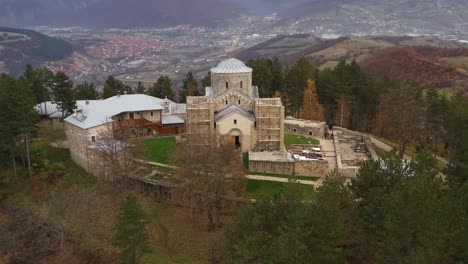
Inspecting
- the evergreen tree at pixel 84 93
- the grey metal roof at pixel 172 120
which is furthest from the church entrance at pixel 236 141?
the evergreen tree at pixel 84 93

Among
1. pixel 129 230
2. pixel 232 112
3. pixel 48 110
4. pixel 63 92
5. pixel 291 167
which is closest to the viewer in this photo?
pixel 129 230

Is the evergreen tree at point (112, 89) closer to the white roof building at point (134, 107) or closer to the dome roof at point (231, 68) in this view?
the white roof building at point (134, 107)

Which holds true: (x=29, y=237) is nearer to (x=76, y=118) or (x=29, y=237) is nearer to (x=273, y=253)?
(x=76, y=118)

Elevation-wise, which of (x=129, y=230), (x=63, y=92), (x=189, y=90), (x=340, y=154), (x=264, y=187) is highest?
(x=63, y=92)

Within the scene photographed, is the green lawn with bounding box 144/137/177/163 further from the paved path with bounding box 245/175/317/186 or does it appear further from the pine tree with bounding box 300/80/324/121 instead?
the pine tree with bounding box 300/80/324/121

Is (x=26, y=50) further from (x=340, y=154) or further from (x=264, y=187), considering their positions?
(x=264, y=187)

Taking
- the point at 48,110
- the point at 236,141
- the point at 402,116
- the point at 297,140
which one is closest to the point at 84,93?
the point at 48,110

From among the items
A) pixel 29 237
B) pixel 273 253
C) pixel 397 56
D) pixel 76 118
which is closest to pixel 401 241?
pixel 273 253
